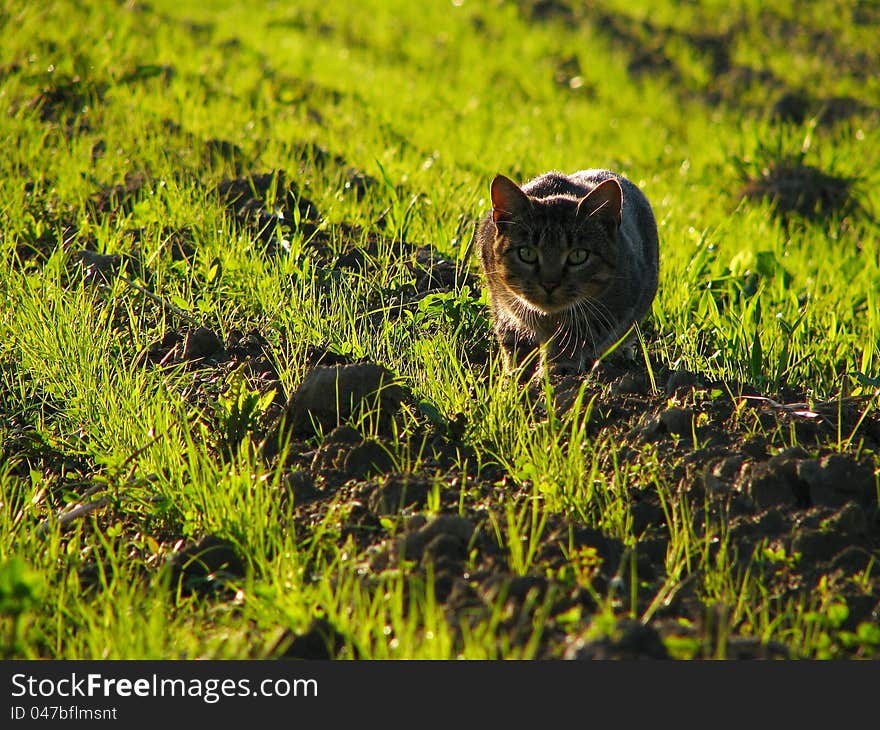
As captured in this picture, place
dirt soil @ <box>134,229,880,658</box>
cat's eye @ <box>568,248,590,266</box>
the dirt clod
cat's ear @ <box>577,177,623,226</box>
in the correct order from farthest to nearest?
1. cat's eye @ <box>568,248,590,266</box>
2. cat's ear @ <box>577,177,623,226</box>
3. the dirt clod
4. dirt soil @ <box>134,229,880,658</box>

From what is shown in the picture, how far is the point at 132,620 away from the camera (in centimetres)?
213

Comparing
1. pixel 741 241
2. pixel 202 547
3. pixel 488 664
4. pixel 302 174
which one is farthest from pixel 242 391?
pixel 741 241

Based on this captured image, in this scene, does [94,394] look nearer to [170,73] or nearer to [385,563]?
[385,563]

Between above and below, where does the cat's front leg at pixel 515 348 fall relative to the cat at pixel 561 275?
below

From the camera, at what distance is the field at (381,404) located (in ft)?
7.14

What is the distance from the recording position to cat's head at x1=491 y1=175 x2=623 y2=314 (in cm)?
338

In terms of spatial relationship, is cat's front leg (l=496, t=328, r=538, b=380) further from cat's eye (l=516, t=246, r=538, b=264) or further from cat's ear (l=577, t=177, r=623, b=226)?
cat's ear (l=577, t=177, r=623, b=226)

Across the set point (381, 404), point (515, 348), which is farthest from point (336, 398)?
point (515, 348)

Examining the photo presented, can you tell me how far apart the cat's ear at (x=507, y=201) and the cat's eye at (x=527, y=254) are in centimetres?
12

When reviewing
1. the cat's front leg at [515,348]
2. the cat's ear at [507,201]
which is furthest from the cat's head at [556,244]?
the cat's front leg at [515,348]

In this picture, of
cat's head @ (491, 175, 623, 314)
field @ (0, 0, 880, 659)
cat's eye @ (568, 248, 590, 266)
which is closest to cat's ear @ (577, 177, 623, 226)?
cat's head @ (491, 175, 623, 314)

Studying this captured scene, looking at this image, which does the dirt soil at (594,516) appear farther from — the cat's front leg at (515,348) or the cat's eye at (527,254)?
the cat's eye at (527,254)

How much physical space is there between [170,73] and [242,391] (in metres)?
4.64

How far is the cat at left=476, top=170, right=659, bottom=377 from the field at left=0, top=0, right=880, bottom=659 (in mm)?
161
